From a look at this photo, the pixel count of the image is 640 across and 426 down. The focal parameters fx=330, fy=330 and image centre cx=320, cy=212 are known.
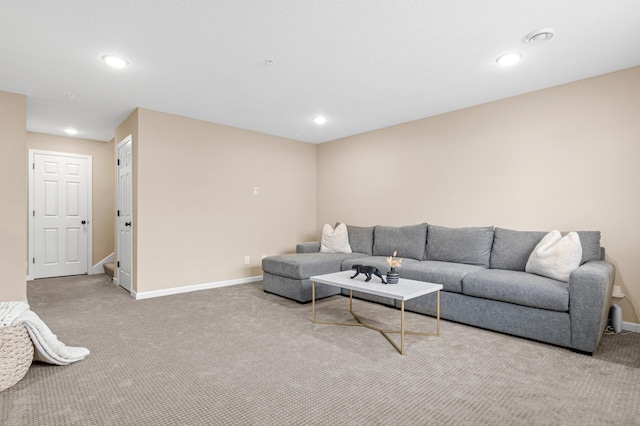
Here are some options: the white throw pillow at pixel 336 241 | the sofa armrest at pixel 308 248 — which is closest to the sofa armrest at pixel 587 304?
the white throw pillow at pixel 336 241

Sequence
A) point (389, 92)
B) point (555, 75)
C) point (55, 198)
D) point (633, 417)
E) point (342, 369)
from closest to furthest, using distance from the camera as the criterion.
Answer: point (633, 417)
point (342, 369)
point (555, 75)
point (389, 92)
point (55, 198)

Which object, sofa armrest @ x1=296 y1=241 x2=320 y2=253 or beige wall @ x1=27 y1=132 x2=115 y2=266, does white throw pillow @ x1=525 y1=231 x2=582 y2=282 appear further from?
beige wall @ x1=27 y1=132 x2=115 y2=266

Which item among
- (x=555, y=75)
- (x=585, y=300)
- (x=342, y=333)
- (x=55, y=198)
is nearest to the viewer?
(x=585, y=300)

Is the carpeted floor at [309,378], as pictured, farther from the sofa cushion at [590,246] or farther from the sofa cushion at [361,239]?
the sofa cushion at [361,239]

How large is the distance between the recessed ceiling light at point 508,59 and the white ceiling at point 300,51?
0.06 meters

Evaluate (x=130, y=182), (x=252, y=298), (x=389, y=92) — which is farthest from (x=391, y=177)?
(x=130, y=182)

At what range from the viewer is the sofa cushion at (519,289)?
8.50 feet

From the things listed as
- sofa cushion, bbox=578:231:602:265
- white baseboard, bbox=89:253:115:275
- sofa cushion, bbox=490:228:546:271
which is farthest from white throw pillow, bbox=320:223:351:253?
white baseboard, bbox=89:253:115:275

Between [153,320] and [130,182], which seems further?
[130,182]

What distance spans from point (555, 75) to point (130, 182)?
5.01 metres

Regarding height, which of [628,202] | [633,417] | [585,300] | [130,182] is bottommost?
[633,417]

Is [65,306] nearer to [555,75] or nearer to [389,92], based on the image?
[389,92]

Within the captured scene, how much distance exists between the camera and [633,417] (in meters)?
1.68

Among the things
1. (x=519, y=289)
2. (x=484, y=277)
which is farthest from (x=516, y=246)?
(x=519, y=289)
